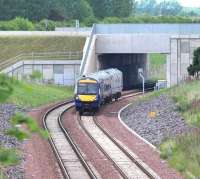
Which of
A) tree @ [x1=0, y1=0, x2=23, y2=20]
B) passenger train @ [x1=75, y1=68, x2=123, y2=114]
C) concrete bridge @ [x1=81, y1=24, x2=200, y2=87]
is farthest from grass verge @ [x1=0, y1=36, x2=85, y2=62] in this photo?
tree @ [x1=0, y1=0, x2=23, y2=20]

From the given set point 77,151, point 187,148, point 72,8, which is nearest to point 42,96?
point 77,151

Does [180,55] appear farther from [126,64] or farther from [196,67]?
[126,64]

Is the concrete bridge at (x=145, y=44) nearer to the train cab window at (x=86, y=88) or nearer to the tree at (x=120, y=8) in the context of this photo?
the train cab window at (x=86, y=88)

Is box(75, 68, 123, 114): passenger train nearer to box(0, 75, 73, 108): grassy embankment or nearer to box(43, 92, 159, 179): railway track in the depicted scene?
box(43, 92, 159, 179): railway track

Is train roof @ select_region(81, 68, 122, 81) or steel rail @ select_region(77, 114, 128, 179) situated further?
train roof @ select_region(81, 68, 122, 81)

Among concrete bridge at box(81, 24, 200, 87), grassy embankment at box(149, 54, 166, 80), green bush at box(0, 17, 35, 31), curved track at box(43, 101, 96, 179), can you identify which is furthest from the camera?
grassy embankment at box(149, 54, 166, 80)

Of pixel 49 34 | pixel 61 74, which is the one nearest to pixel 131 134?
pixel 61 74

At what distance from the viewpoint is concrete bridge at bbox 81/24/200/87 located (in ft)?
198

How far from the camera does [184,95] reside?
40.6 metres

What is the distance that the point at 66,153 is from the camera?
85.8 ft

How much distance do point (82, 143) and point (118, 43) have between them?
36332 millimetres

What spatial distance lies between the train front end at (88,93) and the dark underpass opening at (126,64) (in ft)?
83.3

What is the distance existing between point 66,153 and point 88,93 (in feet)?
53.7

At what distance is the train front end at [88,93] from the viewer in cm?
4206
